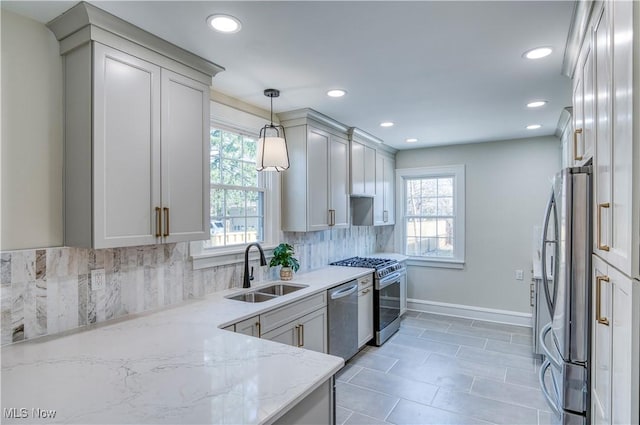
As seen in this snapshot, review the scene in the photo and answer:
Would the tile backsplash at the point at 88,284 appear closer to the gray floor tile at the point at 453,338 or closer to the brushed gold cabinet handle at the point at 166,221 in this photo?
the brushed gold cabinet handle at the point at 166,221

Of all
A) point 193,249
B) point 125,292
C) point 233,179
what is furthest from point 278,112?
point 125,292

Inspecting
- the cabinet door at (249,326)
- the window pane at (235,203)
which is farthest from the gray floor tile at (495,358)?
the window pane at (235,203)

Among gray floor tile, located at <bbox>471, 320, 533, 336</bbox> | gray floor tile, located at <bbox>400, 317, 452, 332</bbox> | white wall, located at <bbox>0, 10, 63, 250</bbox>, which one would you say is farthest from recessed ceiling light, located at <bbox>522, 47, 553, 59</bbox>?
gray floor tile, located at <bbox>471, 320, 533, 336</bbox>

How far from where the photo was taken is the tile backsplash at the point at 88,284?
1699mm

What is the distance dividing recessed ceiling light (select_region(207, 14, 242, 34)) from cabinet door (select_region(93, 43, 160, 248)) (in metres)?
0.46

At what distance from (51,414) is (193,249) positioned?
1581 mm

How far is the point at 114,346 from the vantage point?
1.65 metres

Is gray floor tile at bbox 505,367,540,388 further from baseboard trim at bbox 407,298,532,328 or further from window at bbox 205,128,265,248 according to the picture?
window at bbox 205,128,265,248

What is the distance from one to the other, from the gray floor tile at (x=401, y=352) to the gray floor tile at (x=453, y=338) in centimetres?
47

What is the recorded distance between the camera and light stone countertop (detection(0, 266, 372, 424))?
3.63 ft

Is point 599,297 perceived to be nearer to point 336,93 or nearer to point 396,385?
point 396,385

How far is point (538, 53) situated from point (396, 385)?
2.74 metres

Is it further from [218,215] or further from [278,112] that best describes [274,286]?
[278,112]

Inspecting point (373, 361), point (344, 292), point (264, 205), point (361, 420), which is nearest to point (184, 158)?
point (264, 205)
